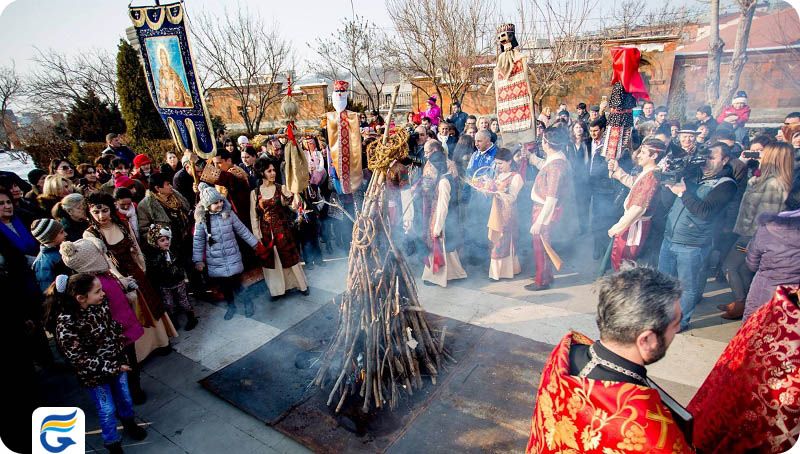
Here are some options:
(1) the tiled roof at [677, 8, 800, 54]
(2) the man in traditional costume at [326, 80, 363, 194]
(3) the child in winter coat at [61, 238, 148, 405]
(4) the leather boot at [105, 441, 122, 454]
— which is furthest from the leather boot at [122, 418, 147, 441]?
(1) the tiled roof at [677, 8, 800, 54]

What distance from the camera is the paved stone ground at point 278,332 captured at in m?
3.30

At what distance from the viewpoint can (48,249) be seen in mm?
3740

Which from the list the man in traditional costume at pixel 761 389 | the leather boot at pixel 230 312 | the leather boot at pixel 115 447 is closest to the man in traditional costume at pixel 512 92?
the man in traditional costume at pixel 761 389

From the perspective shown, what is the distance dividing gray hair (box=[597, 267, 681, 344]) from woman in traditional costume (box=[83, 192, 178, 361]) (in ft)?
13.4

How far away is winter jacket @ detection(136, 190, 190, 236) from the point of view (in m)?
4.80

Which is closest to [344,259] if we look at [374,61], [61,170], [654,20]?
[61,170]

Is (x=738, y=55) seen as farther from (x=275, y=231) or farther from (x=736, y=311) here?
(x=275, y=231)

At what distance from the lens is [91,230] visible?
3918 millimetres

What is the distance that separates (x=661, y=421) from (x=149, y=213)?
529 cm

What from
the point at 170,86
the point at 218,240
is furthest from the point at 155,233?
the point at 170,86

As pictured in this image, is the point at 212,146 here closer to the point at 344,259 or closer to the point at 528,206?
the point at 344,259

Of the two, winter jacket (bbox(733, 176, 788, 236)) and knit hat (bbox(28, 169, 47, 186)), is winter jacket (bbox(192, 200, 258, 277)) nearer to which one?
knit hat (bbox(28, 169, 47, 186))

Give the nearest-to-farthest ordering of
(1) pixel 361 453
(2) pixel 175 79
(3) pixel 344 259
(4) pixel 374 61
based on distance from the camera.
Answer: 1. (1) pixel 361 453
2. (2) pixel 175 79
3. (3) pixel 344 259
4. (4) pixel 374 61

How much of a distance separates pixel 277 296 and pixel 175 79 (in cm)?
294
